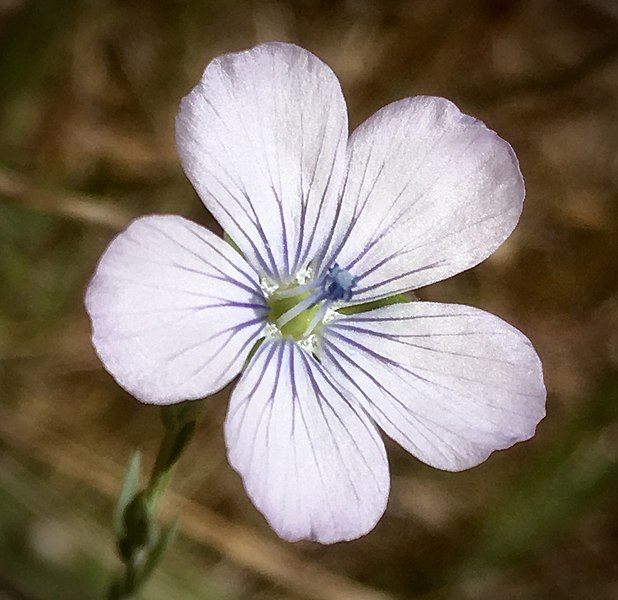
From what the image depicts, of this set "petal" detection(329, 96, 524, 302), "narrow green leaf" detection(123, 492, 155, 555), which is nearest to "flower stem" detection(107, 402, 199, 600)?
"narrow green leaf" detection(123, 492, 155, 555)

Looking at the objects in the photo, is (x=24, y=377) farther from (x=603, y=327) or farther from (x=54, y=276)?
(x=603, y=327)

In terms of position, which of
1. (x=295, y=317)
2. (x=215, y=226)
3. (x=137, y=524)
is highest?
(x=295, y=317)

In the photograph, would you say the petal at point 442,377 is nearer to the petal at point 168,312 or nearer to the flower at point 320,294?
the flower at point 320,294

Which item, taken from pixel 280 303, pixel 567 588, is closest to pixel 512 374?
pixel 280 303

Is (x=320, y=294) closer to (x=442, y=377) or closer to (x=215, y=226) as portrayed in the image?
(x=442, y=377)

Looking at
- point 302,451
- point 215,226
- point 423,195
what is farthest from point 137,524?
point 215,226

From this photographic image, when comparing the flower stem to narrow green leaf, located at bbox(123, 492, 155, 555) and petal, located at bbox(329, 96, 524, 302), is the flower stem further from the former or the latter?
petal, located at bbox(329, 96, 524, 302)

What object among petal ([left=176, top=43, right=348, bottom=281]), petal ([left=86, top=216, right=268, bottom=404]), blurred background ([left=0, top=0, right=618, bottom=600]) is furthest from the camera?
blurred background ([left=0, top=0, right=618, bottom=600])

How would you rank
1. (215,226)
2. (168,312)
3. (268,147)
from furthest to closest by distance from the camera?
(215,226), (268,147), (168,312)
